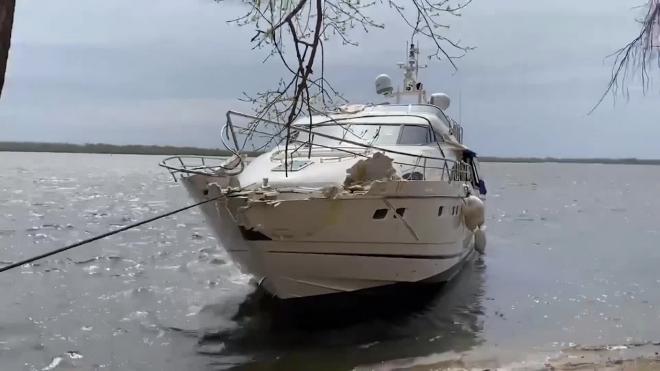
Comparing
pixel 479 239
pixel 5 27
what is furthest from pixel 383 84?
pixel 5 27

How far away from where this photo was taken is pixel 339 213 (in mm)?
9055

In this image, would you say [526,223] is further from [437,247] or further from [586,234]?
[437,247]

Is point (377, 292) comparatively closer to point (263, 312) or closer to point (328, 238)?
point (328, 238)

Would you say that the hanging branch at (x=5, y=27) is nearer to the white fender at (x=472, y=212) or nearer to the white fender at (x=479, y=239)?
the white fender at (x=472, y=212)

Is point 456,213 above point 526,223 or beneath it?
above

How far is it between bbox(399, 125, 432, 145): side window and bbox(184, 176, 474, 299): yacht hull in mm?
1857

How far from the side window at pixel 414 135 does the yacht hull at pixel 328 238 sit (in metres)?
1.86

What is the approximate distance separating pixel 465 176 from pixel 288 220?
19.1 feet

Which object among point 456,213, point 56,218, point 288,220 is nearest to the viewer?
point 288,220

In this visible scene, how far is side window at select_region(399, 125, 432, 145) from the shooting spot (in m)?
12.0

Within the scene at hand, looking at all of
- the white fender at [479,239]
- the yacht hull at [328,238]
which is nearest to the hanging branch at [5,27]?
the yacht hull at [328,238]

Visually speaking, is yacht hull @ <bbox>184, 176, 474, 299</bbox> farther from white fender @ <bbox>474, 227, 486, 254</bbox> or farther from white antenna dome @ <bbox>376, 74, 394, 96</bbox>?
white antenna dome @ <bbox>376, 74, 394, 96</bbox>

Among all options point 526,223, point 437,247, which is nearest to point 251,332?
point 437,247

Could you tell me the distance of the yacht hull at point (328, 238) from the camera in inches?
355
